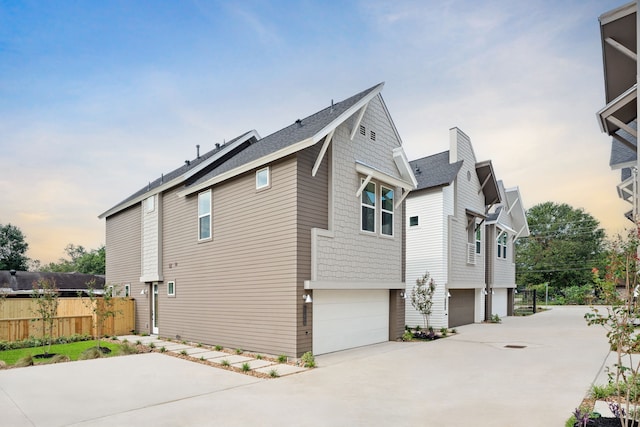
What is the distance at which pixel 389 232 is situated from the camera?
44.1ft

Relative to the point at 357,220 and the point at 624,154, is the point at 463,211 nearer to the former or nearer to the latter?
the point at 624,154

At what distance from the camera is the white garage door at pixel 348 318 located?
1098 centimetres

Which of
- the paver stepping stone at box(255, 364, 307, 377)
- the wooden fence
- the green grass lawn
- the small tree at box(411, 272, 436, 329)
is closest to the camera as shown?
the paver stepping stone at box(255, 364, 307, 377)

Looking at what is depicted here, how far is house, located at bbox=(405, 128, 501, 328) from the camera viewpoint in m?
17.5

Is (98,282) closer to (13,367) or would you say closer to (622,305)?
(13,367)

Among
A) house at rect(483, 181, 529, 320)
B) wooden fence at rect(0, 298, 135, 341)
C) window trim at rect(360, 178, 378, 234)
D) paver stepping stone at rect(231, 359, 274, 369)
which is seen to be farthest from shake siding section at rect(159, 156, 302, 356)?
house at rect(483, 181, 529, 320)

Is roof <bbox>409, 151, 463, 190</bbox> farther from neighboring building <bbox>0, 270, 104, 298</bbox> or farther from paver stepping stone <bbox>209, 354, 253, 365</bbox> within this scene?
neighboring building <bbox>0, 270, 104, 298</bbox>

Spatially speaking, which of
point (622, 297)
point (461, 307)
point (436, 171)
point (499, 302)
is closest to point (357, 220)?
point (622, 297)

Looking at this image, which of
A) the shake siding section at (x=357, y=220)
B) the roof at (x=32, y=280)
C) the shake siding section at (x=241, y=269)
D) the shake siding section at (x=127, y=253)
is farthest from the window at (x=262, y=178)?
the roof at (x=32, y=280)

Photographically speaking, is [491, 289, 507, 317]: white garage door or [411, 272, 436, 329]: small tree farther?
[491, 289, 507, 317]: white garage door

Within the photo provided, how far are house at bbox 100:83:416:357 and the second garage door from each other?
522 cm

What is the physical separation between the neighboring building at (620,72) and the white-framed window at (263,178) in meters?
8.85

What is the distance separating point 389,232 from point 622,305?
29.1 ft

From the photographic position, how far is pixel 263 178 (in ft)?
36.9
